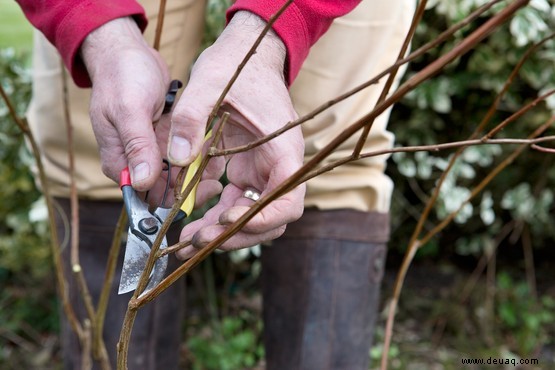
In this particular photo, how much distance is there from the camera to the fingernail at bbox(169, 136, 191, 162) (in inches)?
34.6

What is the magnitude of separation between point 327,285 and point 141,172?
2.32ft

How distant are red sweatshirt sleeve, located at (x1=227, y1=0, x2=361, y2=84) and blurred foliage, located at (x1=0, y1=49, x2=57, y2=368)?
3.68ft

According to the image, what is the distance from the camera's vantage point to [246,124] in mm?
934

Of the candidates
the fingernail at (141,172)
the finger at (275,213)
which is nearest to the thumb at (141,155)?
the fingernail at (141,172)

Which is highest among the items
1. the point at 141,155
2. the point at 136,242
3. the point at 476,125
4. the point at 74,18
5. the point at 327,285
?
the point at 74,18

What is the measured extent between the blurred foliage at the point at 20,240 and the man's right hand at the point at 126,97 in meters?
0.95

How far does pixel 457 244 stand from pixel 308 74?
125 cm

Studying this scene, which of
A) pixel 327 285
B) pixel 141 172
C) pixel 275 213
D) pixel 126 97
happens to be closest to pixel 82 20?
pixel 126 97

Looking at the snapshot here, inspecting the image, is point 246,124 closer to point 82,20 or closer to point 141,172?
point 141,172

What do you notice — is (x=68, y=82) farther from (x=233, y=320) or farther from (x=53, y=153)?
(x=233, y=320)

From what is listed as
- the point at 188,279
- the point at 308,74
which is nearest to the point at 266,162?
the point at 308,74

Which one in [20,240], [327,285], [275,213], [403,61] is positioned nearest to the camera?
[403,61]

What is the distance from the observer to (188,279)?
240cm

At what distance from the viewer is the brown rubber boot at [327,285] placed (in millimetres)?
1545
